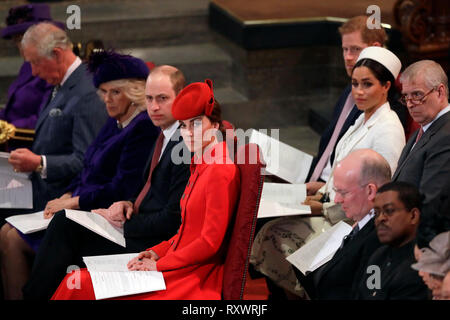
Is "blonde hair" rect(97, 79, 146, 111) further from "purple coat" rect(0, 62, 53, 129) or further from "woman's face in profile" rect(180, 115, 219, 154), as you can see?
"purple coat" rect(0, 62, 53, 129)

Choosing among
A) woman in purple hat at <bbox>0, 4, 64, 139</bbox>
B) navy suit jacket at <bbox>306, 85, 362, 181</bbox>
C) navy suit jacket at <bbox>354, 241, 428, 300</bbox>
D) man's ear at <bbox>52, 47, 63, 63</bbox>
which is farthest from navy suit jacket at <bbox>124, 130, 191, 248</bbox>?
woman in purple hat at <bbox>0, 4, 64, 139</bbox>

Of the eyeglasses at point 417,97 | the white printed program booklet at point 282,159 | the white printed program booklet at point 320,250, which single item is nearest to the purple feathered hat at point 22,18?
the white printed program booklet at point 282,159

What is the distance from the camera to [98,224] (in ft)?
13.1

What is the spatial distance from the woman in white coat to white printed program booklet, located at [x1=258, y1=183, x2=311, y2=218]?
0.09 meters

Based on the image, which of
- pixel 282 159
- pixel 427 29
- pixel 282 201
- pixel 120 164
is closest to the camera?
pixel 282 201

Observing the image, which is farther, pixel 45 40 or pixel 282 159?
pixel 45 40

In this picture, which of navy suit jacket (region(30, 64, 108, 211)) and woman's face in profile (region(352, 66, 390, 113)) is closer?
woman's face in profile (region(352, 66, 390, 113))

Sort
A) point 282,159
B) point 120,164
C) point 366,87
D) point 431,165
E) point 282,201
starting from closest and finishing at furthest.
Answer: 1. point 431,165
2. point 282,201
3. point 366,87
4. point 120,164
5. point 282,159

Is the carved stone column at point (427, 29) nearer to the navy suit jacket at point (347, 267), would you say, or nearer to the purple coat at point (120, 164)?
the purple coat at point (120, 164)

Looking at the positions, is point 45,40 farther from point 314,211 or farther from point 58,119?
point 314,211

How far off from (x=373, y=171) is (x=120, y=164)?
1569mm

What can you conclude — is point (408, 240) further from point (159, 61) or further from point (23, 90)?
point (159, 61)

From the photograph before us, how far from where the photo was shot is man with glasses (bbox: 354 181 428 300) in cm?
274

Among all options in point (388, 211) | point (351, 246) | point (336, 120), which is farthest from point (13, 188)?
point (388, 211)
